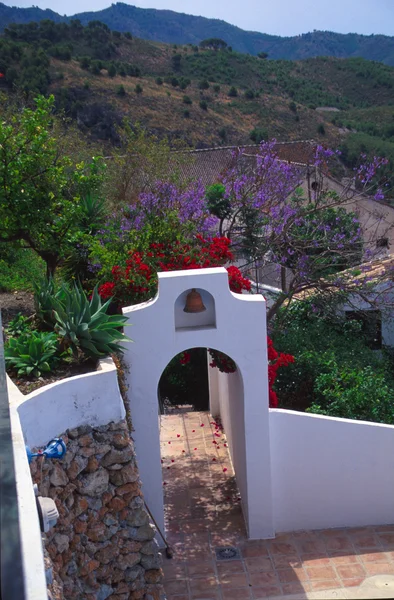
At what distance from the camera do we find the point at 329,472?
1016cm

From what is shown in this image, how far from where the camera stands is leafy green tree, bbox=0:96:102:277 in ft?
36.8

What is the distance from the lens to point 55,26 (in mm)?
54688

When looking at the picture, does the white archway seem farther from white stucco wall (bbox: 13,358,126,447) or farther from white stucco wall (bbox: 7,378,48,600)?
white stucco wall (bbox: 7,378,48,600)

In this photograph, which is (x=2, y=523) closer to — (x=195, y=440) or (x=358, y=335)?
(x=195, y=440)

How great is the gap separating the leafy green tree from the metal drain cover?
5.75 meters

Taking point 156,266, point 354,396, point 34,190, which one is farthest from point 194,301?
point 34,190

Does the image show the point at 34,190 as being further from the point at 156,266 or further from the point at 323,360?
the point at 323,360

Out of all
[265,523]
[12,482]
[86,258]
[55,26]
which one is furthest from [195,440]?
[55,26]

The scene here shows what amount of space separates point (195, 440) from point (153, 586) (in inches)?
179

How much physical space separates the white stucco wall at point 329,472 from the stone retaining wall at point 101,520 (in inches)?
107

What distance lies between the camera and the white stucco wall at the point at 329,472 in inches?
392

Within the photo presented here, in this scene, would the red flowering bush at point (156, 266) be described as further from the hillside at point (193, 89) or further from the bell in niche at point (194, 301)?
the hillside at point (193, 89)

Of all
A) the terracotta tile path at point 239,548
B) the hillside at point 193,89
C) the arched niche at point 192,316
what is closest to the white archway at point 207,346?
the arched niche at point 192,316

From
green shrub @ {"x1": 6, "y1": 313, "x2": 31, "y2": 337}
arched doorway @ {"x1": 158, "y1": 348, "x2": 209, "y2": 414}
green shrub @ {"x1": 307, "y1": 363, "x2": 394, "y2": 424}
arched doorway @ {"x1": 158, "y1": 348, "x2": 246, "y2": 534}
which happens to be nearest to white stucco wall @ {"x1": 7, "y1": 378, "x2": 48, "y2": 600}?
green shrub @ {"x1": 6, "y1": 313, "x2": 31, "y2": 337}
